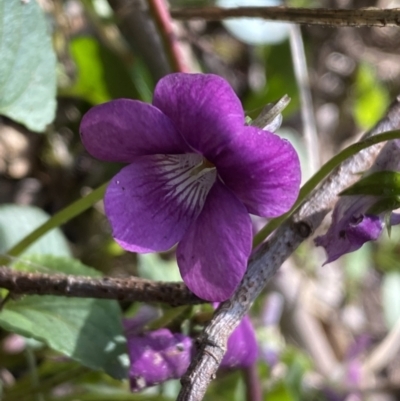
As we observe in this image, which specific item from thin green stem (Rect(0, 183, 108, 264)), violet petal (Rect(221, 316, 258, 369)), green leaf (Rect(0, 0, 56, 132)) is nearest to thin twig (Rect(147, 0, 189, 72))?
green leaf (Rect(0, 0, 56, 132))

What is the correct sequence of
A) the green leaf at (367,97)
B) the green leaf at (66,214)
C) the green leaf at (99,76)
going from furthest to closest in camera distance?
the green leaf at (367,97)
the green leaf at (99,76)
the green leaf at (66,214)

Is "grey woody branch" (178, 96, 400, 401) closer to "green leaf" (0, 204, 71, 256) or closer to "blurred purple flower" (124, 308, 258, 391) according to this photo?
"blurred purple flower" (124, 308, 258, 391)

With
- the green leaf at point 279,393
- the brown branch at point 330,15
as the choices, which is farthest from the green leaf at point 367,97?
the brown branch at point 330,15

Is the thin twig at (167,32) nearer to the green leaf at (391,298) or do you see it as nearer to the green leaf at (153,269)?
the green leaf at (153,269)

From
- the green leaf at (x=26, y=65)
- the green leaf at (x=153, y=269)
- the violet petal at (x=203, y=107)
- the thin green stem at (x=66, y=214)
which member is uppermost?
the green leaf at (x=26, y=65)

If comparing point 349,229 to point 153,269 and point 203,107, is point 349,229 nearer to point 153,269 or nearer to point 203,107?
point 203,107

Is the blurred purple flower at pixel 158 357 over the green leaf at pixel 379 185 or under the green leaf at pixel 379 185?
under

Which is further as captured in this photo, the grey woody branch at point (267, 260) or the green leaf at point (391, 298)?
the green leaf at point (391, 298)

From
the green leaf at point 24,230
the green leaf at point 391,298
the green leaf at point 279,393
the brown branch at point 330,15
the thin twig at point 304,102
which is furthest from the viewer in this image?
the green leaf at point 391,298
